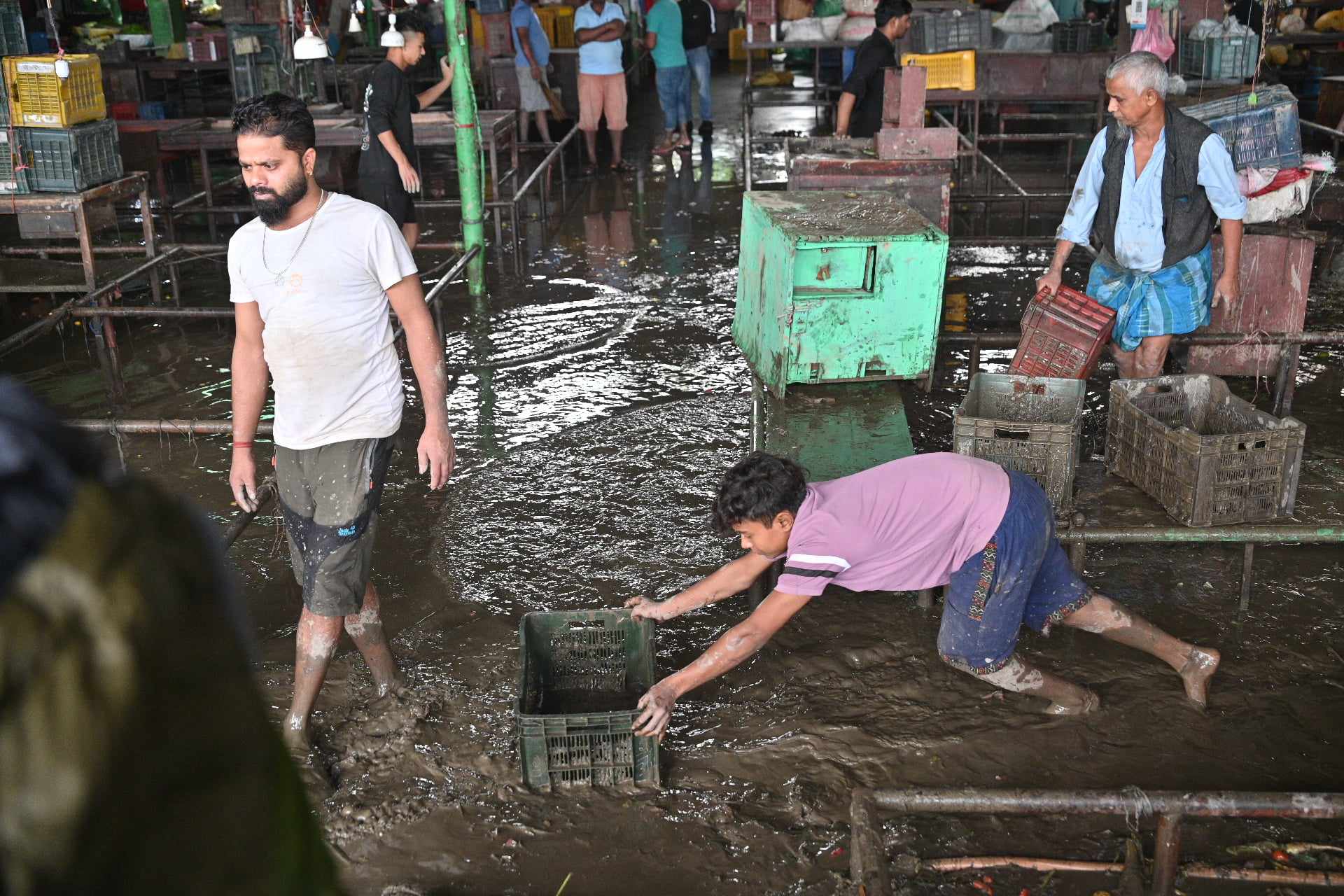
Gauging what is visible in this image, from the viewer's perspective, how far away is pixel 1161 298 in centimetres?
533

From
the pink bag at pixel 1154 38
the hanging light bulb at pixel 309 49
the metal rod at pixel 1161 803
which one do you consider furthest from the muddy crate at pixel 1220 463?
the hanging light bulb at pixel 309 49

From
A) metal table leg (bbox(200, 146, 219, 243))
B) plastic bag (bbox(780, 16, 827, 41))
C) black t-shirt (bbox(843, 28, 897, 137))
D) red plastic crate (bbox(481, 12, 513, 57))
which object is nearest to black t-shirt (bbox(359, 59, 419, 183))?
metal table leg (bbox(200, 146, 219, 243))

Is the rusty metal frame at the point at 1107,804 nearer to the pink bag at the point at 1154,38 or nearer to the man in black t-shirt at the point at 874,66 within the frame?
the pink bag at the point at 1154,38

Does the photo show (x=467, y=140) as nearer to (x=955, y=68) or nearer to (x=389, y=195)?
(x=389, y=195)

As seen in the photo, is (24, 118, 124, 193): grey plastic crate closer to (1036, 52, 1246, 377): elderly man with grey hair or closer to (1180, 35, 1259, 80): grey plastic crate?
(1036, 52, 1246, 377): elderly man with grey hair

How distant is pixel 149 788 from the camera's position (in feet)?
1.76

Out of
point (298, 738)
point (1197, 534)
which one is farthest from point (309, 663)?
point (1197, 534)

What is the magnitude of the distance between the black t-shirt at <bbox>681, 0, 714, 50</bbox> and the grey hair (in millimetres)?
10289

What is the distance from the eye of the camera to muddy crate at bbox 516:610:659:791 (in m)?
3.41

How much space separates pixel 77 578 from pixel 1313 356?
804cm

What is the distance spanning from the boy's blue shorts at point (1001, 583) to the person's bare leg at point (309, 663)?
6.52 feet

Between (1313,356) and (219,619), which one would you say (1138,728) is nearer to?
(219,619)

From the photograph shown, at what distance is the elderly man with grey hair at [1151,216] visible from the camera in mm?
5012

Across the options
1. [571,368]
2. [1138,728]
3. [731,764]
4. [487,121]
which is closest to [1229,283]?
[1138,728]
